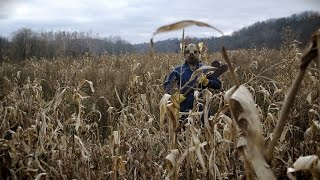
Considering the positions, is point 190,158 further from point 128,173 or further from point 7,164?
point 7,164

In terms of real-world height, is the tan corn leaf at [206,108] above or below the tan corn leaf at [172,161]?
above

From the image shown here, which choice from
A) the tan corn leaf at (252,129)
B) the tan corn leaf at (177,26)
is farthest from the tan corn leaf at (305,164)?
the tan corn leaf at (177,26)

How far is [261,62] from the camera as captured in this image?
10.2 meters

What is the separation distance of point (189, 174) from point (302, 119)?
1.01 metres

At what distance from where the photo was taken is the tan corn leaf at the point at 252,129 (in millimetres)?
748

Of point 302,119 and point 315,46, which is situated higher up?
point 315,46

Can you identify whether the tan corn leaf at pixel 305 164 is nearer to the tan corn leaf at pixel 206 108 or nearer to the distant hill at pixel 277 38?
the distant hill at pixel 277 38

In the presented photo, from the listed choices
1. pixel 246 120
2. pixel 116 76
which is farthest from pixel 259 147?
pixel 116 76

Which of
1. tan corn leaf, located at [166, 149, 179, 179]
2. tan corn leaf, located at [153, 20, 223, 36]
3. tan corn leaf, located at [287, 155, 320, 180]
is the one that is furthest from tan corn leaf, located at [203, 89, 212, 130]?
tan corn leaf, located at [153, 20, 223, 36]

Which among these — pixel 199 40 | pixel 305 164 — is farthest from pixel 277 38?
pixel 305 164

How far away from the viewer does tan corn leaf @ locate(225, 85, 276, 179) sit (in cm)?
75

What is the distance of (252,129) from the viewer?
750 millimetres

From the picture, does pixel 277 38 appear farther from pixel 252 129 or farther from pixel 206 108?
pixel 252 129

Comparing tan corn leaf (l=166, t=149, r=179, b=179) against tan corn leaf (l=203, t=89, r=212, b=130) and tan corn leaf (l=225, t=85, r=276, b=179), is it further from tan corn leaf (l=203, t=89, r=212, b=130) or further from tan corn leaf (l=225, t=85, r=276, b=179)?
tan corn leaf (l=225, t=85, r=276, b=179)
